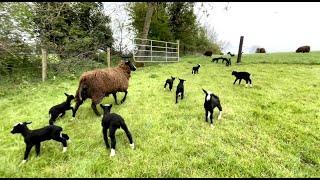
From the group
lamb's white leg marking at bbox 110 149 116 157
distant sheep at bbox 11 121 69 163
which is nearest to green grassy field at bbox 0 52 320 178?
lamb's white leg marking at bbox 110 149 116 157

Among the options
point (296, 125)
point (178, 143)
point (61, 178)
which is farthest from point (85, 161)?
point (296, 125)

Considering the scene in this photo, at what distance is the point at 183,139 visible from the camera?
430cm

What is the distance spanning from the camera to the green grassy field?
3.40 meters

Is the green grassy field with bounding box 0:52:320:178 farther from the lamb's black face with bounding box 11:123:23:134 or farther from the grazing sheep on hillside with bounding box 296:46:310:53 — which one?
the grazing sheep on hillside with bounding box 296:46:310:53

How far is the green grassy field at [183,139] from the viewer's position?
11.2ft

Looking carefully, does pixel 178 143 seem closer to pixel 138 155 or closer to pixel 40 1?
pixel 138 155

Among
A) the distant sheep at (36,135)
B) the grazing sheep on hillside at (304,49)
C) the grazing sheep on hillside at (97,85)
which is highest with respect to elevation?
the grazing sheep on hillside at (304,49)

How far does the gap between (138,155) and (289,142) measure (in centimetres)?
299

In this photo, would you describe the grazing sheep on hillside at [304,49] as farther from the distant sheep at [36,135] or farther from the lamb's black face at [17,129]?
the lamb's black face at [17,129]

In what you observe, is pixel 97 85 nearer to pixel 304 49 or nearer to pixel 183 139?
pixel 183 139

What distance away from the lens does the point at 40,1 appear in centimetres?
1184

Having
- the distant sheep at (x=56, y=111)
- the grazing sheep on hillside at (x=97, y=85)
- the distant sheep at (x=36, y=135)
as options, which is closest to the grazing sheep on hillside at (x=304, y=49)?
the grazing sheep on hillside at (x=97, y=85)

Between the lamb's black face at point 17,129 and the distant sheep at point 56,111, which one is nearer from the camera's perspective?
the lamb's black face at point 17,129

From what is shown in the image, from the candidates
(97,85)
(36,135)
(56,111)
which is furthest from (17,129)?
(97,85)
